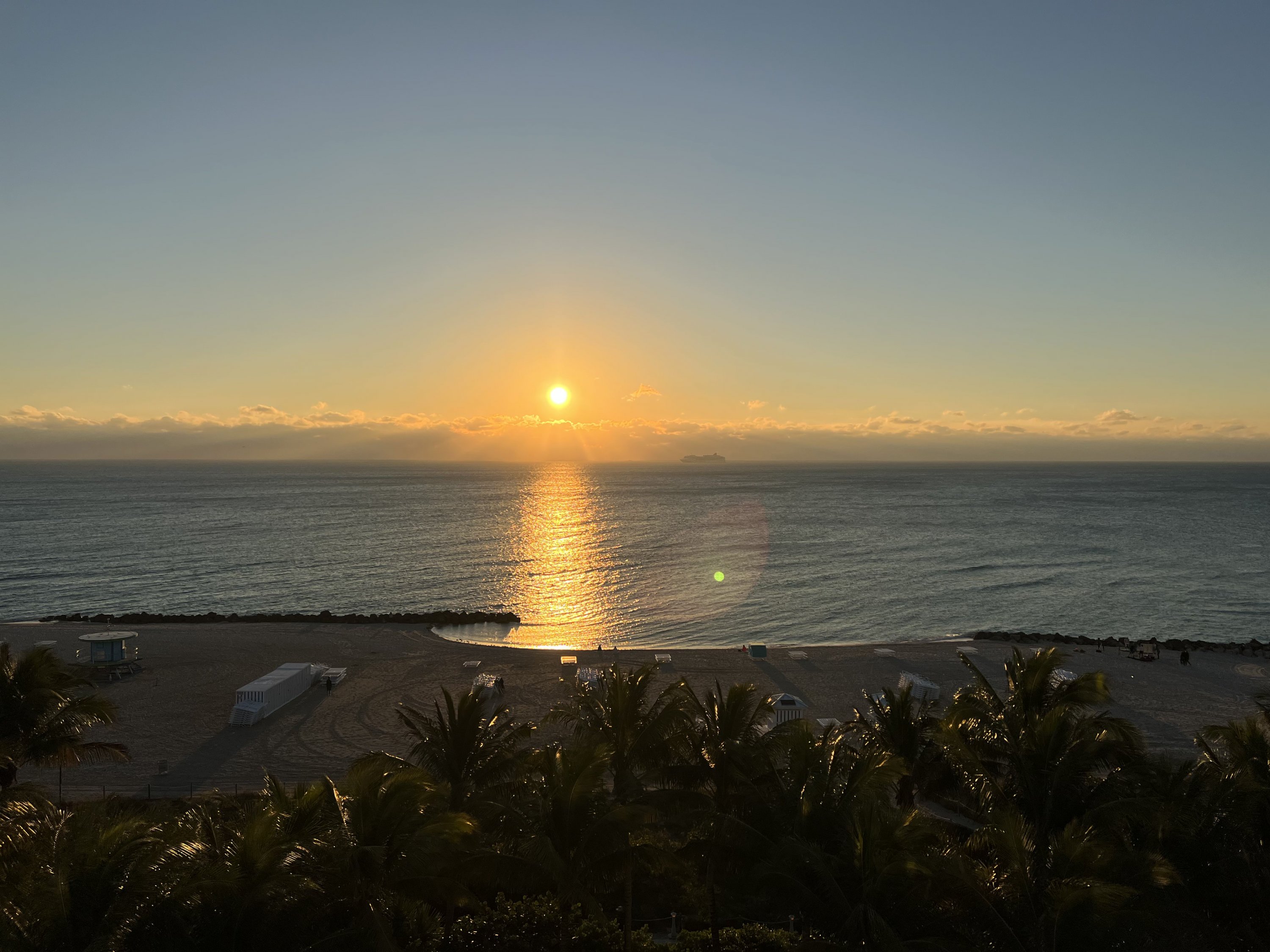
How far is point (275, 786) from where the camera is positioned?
39.0 feet

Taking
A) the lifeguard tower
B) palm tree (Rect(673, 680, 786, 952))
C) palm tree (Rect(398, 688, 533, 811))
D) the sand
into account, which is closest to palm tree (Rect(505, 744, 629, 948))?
palm tree (Rect(673, 680, 786, 952))

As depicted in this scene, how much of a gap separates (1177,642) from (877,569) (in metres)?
37.5

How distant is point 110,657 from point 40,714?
25.0m

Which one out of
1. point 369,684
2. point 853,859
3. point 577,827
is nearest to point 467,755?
point 577,827

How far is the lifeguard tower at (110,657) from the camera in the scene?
1492 inches

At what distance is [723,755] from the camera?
15.4 meters

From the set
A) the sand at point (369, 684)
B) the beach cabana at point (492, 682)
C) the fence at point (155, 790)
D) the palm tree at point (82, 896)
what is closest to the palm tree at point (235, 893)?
the palm tree at point (82, 896)

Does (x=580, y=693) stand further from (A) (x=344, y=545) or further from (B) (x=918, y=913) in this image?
(A) (x=344, y=545)

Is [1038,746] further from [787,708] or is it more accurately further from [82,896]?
[787,708]

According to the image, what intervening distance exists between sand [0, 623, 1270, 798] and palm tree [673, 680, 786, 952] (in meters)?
15.3

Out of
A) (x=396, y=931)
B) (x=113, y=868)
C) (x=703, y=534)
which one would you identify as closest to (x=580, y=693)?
(x=396, y=931)

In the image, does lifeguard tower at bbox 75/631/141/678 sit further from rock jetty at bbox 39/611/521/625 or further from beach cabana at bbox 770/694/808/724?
beach cabana at bbox 770/694/808/724

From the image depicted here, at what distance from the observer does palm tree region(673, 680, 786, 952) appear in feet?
49.1

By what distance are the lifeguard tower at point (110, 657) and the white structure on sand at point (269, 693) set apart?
289 inches
